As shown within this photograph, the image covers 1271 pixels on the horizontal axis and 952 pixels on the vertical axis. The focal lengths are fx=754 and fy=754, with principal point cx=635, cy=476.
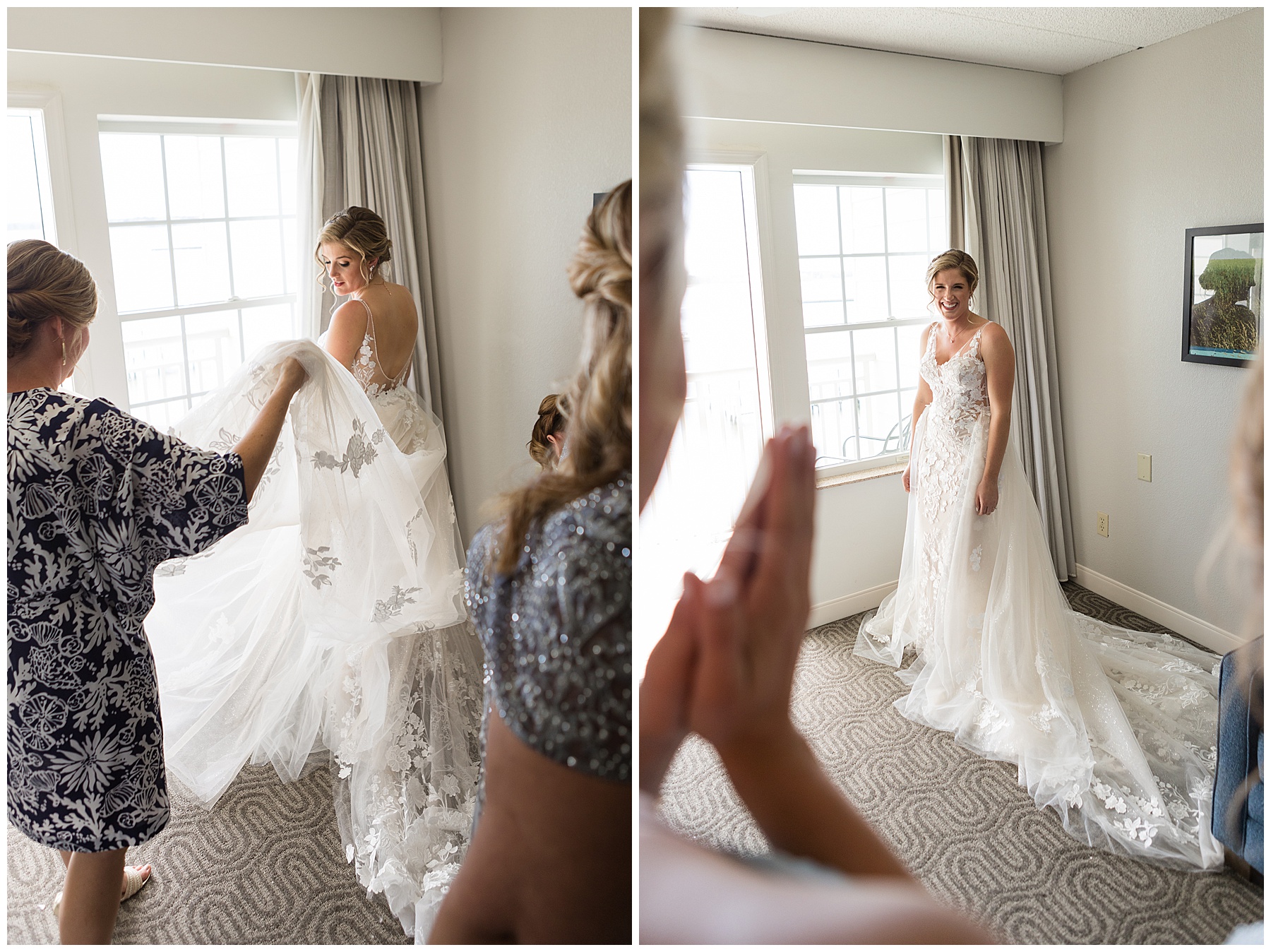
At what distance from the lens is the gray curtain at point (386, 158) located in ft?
2.92

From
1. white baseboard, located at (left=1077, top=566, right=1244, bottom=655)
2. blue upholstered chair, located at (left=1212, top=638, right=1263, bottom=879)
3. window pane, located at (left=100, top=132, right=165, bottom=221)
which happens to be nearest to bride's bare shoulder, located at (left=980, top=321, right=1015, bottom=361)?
white baseboard, located at (left=1077, top=566, right=1244, bottom=655)

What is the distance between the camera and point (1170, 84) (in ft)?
2.09

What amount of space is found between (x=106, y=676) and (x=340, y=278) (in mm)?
600

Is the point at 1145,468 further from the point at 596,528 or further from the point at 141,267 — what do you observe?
the point at 141,267

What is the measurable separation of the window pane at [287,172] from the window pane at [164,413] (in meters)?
0.34

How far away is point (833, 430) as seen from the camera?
0.62 metres

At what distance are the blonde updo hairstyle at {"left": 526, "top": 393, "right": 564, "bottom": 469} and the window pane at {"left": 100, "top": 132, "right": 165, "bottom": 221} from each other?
65cm

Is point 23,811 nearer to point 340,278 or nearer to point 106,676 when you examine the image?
point 106,676

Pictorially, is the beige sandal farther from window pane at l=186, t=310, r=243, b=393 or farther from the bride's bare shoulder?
the bride's bare shoulder

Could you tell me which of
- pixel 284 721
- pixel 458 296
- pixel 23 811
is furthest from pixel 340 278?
pixel 23 811

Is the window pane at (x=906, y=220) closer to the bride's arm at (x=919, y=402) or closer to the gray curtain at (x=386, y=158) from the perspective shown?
the bride's arm at (x=919, y=402)

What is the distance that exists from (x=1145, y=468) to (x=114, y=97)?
49.0 inches

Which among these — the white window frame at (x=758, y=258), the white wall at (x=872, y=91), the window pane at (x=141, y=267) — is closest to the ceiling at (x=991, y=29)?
the white wall at (x=872, y=91)

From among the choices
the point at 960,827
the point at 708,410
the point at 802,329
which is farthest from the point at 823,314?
the point at 960,827
